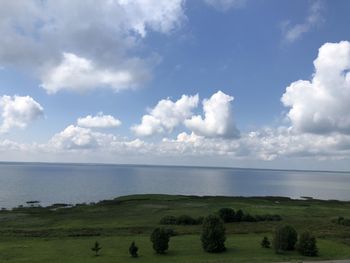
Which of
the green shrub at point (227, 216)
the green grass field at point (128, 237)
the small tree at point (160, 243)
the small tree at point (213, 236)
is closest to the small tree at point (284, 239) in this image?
the green grass field at point (128, 237)

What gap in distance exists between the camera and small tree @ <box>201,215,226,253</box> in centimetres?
4553

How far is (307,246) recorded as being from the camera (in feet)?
143

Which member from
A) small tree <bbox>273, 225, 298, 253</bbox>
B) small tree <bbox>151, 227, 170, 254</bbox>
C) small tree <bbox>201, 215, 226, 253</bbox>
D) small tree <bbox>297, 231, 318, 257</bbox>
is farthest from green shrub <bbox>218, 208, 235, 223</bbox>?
small tree <bbox>151, 227, 170, 254</bbox>

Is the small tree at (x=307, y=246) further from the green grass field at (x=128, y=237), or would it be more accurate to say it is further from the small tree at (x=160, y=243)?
the small tree at (x=160, y=243)

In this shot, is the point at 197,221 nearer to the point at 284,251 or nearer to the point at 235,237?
the point at 235,237

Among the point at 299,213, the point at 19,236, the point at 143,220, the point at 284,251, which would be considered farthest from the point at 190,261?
the point at 299,213

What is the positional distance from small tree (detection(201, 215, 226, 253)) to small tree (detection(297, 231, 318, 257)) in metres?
8.12

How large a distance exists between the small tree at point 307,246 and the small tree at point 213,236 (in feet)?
26.7

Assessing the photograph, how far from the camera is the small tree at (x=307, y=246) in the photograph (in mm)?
43219

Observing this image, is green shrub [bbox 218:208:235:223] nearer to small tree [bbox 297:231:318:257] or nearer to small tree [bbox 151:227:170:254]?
small tree [bbox 297:231:318:257]

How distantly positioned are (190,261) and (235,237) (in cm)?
1711

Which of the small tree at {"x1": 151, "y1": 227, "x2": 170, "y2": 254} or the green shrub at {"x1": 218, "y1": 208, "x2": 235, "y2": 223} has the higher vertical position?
the green shrub at {"x1": 218, "y1": 208, "x2": 235, "y2": 223}

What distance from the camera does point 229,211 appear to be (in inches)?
2960

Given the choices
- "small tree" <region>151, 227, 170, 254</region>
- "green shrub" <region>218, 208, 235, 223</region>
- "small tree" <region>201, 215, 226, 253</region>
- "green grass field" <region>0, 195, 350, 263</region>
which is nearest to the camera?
"green grass field" <region>0, 195, 350, 263</region>
